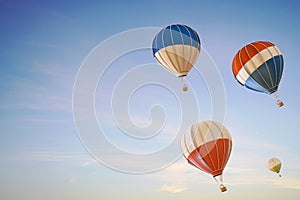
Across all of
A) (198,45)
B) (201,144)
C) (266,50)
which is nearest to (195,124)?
(201,144)

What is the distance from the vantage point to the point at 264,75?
2439 cm

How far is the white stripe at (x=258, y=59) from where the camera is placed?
24641mm

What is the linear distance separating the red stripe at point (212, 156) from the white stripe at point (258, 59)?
556cm

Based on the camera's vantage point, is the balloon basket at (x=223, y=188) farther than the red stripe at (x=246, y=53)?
No

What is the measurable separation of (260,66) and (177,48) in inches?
248

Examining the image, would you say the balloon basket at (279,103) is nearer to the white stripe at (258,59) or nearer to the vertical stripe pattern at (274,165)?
the white stripe at (258,59)

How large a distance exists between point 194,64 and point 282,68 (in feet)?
21.7

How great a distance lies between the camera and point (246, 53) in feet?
83.0

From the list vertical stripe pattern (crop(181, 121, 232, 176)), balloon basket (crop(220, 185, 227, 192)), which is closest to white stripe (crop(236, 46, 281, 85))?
vertical stripe pattern (crop(181, 121, 232, 176))

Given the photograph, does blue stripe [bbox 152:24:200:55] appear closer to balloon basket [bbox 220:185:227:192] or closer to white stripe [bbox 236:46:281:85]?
white stripe [bbox 236:46:281:85]

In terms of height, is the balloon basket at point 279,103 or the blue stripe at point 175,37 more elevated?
the blue stripe at point 175,37

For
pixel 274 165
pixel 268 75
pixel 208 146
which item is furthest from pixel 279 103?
pixel 274 165

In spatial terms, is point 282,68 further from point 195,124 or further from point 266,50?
point 195,124

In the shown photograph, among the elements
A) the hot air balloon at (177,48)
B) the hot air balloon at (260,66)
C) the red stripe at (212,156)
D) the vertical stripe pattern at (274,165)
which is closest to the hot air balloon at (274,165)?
the vertical stripe pattern at (274,165)
